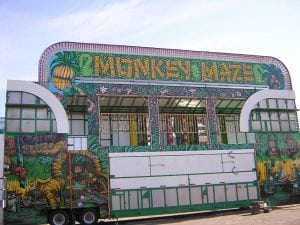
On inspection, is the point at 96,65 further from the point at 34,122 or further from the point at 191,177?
the point at 191,177

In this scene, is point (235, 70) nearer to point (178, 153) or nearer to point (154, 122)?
point (154, 122)

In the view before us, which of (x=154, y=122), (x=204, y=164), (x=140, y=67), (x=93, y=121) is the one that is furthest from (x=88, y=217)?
(x=140, y=67)

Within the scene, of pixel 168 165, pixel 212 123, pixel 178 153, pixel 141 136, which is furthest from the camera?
pixel 141 136

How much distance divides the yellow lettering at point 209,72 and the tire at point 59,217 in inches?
563

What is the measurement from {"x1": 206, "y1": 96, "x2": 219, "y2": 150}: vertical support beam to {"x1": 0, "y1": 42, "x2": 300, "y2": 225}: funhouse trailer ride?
8 cm

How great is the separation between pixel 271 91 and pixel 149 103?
10.7 metres

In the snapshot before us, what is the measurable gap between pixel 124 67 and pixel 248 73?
34.5ft

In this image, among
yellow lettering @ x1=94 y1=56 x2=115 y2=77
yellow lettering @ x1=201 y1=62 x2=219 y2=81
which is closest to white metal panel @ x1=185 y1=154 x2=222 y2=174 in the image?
yellow lettering @ x1=201 y1=62 x2=219 y2=81

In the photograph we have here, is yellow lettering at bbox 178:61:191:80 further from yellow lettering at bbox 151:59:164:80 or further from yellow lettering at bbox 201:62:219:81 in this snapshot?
yellow lettering at bbox 151:59:164:80

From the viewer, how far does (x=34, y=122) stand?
79.0ft

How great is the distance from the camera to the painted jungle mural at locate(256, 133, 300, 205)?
28.5 metres

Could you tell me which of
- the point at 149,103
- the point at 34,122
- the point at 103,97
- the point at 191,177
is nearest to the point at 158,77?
the point at 149,103

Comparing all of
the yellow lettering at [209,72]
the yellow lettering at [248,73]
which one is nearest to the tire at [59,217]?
the yellow lettering at [209,72]

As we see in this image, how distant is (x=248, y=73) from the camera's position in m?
30.6
